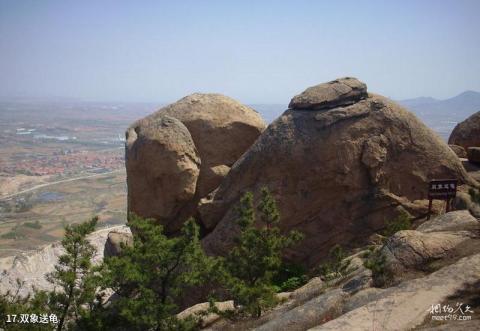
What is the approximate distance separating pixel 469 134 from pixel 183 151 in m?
18.2

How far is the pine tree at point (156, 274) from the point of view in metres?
13.0

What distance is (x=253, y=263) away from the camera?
45.7ft

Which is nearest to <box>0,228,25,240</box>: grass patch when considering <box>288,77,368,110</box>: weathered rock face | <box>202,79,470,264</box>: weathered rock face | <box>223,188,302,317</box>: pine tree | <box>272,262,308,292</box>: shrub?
<box>202,79,470,264</box>: weathered rock face

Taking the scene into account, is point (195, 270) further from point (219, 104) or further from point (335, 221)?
point (219, 104)

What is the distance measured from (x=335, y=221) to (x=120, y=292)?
9.85 metres

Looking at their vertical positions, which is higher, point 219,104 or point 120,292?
point 219,104

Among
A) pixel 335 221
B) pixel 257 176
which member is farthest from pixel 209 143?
pixel 335 221

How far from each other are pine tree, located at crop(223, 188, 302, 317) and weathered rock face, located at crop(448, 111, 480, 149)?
17.4 metres

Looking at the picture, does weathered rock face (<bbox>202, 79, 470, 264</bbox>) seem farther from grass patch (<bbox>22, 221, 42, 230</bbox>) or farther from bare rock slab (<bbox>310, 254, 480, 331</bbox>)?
grass patch (<bbox>22, 221, 42, 230</bbox>)

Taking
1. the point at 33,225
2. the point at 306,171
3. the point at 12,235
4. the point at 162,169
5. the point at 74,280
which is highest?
the point at 306,171

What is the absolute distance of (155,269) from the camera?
13.6 m

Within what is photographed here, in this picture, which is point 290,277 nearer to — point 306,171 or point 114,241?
point 306,171

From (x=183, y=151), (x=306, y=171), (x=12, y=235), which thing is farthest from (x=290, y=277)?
(x=12, y=235)

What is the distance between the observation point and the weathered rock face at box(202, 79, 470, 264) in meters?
18.6
